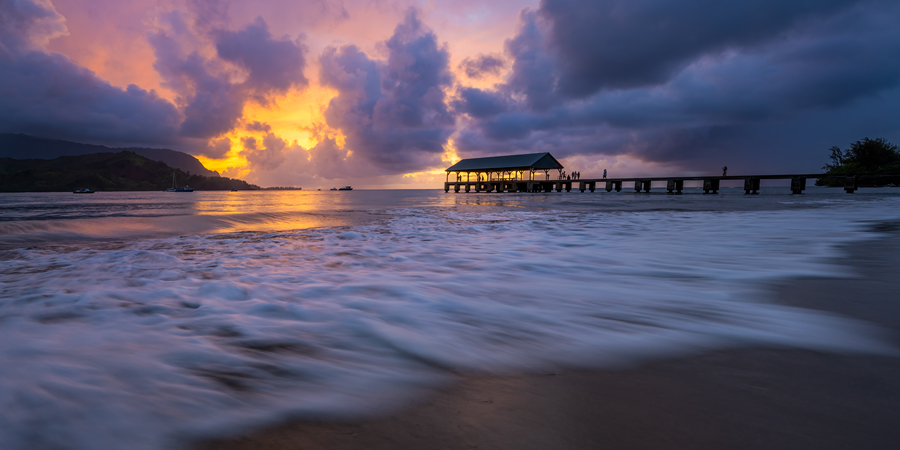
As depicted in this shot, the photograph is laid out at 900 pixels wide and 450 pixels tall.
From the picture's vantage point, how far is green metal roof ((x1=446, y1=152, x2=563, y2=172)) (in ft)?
161

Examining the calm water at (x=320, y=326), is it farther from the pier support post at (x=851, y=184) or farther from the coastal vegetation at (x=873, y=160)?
the coastal vegetation at (x=873, y=160)

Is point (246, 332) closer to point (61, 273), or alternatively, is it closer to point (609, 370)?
point (609, 370)

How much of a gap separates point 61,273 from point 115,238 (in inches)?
149

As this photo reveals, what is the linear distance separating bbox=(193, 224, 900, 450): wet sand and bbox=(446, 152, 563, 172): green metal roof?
1888 inches

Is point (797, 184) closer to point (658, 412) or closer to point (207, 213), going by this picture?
point (207, 213)

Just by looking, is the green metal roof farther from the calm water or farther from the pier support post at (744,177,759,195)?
the calm water

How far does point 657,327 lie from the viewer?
2297 mm

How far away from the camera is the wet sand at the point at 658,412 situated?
1.14 metres

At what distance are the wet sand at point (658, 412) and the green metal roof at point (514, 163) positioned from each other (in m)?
48.0

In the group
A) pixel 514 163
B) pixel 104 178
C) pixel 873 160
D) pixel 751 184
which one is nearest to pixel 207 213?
pixel 514 163

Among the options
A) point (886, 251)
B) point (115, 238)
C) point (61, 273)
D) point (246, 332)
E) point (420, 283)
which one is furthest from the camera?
point (115, 238)

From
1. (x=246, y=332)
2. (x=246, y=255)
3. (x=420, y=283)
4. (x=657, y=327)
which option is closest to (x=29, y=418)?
(x=246, y=332)

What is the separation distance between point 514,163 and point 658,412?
5160cm

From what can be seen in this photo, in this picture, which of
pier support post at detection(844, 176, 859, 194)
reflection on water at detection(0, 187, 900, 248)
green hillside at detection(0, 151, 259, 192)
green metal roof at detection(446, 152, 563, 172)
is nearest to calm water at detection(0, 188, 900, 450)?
reflection on water at detection(0, 187, 900, 248)
